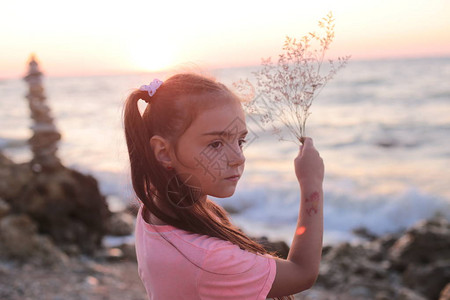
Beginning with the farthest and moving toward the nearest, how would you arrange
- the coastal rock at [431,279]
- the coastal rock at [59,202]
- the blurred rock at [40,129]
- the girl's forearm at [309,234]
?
the blurred rock at [40,129], the coastal rock at [59,202], the coastal rock at [431,279], the girl's forearm at [309,234]

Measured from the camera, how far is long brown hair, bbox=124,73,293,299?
151 cm

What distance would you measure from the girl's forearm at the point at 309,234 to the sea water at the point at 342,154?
0.36 metres

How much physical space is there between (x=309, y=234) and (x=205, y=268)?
38cm

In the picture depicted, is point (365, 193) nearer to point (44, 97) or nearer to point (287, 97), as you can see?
point (44, 97)

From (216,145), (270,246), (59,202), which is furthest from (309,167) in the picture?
(59,202)

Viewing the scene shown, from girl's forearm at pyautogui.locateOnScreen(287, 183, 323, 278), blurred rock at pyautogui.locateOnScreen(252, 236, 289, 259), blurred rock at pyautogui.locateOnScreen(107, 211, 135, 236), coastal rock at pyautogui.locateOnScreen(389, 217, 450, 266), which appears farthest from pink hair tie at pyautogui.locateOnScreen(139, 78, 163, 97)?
blurred rock at pyautogui.locateOnScreen(107, 211, 135, 236)

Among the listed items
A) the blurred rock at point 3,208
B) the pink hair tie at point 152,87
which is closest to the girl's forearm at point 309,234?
the pink hair tie at point 152,87

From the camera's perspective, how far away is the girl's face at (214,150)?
4.90ft

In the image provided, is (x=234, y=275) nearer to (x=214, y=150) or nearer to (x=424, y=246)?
(x=214, y=150)

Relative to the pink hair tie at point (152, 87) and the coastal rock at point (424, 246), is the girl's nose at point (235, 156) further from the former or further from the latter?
the coastal rock at point (424, 246)

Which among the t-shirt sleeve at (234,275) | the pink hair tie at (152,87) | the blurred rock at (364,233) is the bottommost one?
the blurred rock at (364,233)

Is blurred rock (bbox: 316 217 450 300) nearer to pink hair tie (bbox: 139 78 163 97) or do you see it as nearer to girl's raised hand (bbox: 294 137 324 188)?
girl's raised hand (bbox: 294 137 324 188)

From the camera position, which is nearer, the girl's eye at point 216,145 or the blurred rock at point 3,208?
the girl's eye at point 216,145

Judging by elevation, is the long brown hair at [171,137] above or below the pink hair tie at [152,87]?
below
